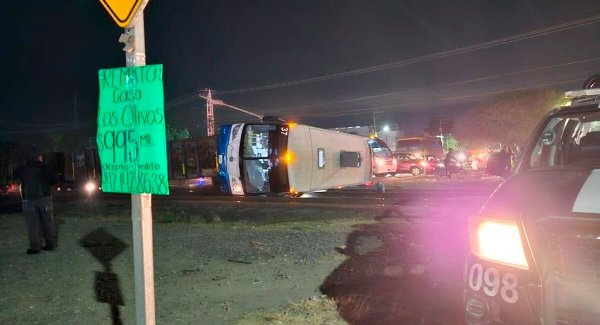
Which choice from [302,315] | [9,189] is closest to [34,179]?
[302,315]

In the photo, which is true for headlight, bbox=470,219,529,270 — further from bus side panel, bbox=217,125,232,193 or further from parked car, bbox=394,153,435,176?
parked car, bbox=394,153,435,176

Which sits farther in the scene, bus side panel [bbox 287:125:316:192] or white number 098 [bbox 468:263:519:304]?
bus side panel [bbox 287:125:316:192]

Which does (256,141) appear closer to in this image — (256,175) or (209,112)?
(256,175)

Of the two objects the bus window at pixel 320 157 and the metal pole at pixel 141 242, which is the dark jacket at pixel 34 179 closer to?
the metal pole at pixel 141 242

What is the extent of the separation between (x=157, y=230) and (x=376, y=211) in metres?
6.36

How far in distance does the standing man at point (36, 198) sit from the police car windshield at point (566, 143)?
8.34m

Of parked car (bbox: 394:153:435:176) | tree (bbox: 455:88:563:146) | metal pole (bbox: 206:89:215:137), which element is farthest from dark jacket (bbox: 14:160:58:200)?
tree (bbox: 455:88:563:146)

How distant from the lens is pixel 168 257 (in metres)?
8.81

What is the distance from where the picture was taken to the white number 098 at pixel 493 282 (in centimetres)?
282

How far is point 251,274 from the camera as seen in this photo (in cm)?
743

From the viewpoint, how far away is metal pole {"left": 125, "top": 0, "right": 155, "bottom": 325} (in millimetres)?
3467

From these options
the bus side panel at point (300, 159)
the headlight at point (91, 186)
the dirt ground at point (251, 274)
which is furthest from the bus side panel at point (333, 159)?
the headlight at point (91, 186)

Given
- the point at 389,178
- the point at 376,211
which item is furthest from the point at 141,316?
the point at 389,178

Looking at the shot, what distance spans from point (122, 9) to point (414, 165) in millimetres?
35566
